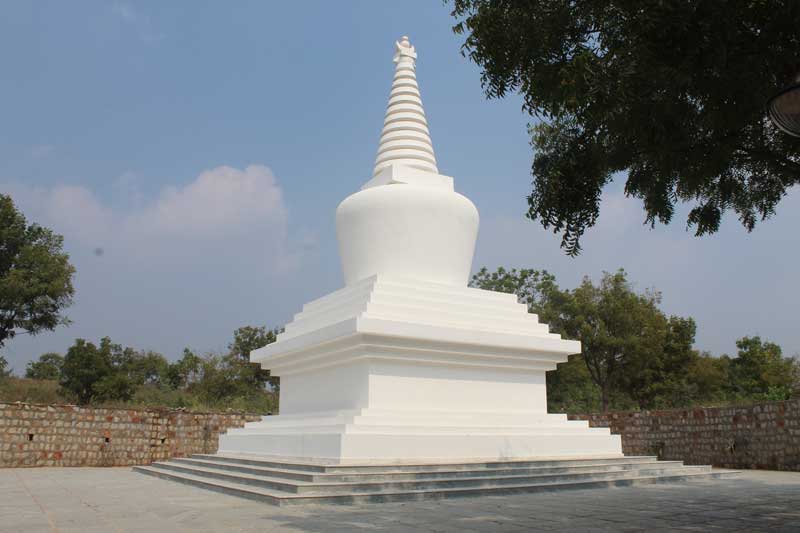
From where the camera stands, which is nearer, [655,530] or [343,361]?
[655,530]

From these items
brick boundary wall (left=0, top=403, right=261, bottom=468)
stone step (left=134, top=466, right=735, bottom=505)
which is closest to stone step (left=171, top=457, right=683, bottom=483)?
stone step (left=134, top=466, right=735, bottom=505)

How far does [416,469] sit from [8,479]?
27.0 feet

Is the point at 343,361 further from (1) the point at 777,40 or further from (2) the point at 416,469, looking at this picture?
(1) the point at 777,40

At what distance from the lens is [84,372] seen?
2867 centimetres

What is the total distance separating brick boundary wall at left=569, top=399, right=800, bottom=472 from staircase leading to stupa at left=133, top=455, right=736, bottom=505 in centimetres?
258

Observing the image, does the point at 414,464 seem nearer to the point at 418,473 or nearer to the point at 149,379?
the point at 418,473

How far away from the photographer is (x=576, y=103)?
5324mm

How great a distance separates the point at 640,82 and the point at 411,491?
6246mm

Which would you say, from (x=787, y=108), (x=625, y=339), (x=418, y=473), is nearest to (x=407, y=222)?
(x=418, y=473)

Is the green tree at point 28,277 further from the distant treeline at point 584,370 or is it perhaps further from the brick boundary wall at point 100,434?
the brick boundary wall at point 100,434

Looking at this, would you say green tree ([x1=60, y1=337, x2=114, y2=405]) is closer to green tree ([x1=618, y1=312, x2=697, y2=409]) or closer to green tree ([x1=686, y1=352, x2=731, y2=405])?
green tree ([x1=618, y1=312, x2=697, y2=409])

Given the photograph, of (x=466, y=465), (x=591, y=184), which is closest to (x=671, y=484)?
(x=466, y=465)

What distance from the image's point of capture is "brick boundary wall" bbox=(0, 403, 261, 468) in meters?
17.0

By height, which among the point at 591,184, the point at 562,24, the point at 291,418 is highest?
the point at 562,24
